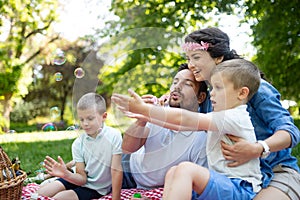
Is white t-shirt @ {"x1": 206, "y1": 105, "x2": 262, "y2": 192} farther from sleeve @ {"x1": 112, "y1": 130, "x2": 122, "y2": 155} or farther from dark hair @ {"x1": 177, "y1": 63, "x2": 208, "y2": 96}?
sleeve @ {"x1": 112, "y1": 130, "x2": 122, "y2": 155}

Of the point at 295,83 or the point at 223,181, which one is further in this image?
the point at 295,83

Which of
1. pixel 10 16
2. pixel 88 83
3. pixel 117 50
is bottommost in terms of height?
pixel 88 83

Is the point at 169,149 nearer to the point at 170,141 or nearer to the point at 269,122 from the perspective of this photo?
the point at 170,141

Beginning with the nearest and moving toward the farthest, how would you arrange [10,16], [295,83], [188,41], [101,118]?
1. [188,41]
2. [101,118]
3. [295,83]
4. [10,16]

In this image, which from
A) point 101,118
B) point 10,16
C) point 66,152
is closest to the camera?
point 101,118

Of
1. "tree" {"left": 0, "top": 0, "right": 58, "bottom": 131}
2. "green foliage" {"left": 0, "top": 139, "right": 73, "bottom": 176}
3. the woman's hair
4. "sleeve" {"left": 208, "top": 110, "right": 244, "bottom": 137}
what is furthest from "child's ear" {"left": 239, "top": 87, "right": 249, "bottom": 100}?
"tree" {"left": 0, "top": 0, "right": 58, "bottom": 131}

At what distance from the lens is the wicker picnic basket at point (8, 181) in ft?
7.57

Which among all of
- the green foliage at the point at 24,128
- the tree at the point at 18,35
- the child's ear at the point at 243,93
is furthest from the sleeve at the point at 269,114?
the green foliage at the point at 24,128

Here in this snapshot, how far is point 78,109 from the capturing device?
2.47 meters

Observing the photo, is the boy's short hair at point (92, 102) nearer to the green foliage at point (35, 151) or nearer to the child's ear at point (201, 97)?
the child's ear at point (201, 97)

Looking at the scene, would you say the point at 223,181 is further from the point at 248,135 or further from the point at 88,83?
the point at 88,83

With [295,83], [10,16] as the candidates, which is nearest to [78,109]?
[295,83]

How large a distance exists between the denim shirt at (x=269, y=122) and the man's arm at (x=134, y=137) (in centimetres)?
51

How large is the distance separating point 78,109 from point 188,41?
2.08 ft
